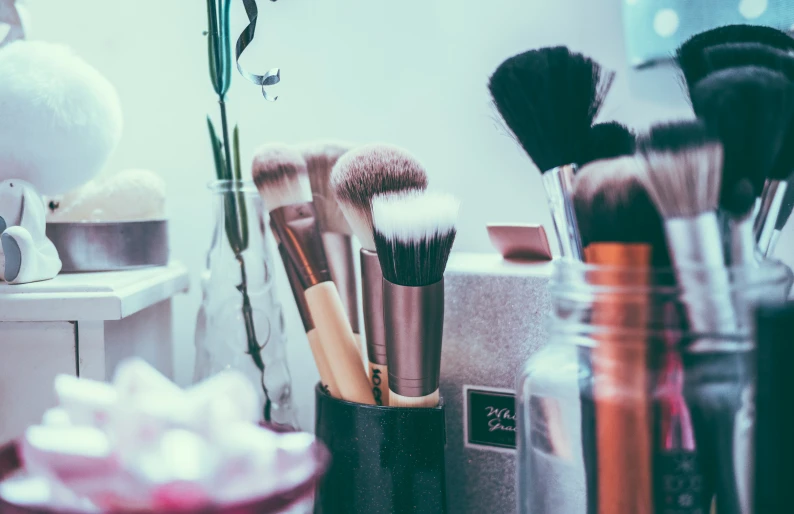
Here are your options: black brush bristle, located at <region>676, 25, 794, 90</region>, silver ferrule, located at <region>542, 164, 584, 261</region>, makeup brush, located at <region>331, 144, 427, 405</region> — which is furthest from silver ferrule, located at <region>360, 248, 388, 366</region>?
black brush bristle, located at <region>676, 25, 794, 90</region>

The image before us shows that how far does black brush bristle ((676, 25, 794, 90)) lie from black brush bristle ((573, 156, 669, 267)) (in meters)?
0.10

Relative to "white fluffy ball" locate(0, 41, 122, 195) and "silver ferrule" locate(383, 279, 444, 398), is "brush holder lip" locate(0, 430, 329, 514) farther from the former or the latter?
"white fluffy ball" locate(0, 41, 122, 195)

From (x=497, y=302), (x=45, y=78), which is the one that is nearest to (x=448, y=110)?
(x=497, y=302)

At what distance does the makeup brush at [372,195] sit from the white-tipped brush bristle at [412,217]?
0.03 m

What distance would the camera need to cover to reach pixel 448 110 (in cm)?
58

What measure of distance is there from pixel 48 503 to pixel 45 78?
36 cm

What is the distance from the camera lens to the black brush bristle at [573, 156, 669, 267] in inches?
12.5

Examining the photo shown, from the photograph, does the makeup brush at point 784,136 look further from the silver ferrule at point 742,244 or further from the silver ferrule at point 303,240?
the silver ferrule at point 303,240

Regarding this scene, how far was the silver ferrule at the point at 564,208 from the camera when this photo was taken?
364 millimetres

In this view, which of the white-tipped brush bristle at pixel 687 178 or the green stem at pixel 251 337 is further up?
the white-tipped brush bristle at pixel 687 178

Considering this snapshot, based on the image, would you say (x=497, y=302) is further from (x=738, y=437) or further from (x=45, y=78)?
(x=45, y=78)

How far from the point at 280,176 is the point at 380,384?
16 centimetres

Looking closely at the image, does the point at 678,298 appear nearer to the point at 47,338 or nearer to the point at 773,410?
the point at 773,410

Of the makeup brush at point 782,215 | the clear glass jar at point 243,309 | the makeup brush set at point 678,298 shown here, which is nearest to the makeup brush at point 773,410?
the makeup brush set at point 678,298
